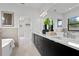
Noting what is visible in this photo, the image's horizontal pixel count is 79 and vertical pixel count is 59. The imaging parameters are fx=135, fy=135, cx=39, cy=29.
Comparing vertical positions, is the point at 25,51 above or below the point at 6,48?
below

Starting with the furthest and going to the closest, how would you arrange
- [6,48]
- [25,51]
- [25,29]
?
[25,29] < [25,51] < [6,48]

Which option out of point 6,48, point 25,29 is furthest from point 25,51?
point 25,29

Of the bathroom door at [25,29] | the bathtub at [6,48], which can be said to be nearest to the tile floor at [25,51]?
the bathtub at [6,48]

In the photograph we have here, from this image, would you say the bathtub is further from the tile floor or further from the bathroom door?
the bathroom door

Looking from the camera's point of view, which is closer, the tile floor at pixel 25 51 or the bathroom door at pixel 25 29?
the tile floor at pixel 25 51

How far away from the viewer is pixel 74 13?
268 centimetres

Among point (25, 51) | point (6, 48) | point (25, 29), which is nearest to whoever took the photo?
point (6, 48)

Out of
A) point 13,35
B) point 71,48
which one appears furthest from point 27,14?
point 71,48

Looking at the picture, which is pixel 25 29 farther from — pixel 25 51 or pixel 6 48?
pixel 6 48

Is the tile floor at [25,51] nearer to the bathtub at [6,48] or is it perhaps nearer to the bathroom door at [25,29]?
the bathtub at [6,48]

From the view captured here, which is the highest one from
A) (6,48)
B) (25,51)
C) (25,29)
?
(25,29)

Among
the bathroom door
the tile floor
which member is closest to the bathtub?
the tile floor

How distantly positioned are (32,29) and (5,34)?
11.6ft

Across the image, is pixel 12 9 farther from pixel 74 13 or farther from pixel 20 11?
pixel 74 13
